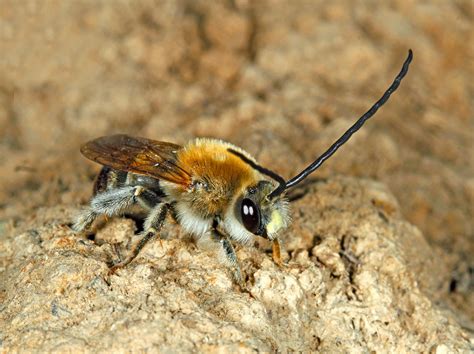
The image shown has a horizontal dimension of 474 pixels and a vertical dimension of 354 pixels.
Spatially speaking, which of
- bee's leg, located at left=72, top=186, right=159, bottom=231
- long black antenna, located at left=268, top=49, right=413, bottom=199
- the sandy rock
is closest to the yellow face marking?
long black antenna, located at left=268, top=49, right=413, bottom=199

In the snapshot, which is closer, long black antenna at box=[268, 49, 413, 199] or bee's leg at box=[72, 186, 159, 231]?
long black antenna at box=[268, 49, 413, 199]

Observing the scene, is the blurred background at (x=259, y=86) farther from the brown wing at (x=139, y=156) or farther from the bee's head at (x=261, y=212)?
the bee's head at (x=261, y=212)

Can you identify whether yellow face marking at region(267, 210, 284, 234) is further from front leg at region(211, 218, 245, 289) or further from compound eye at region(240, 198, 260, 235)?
front leg at region(211, 218, 245, 289)

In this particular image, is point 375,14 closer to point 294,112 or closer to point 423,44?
point 423,44

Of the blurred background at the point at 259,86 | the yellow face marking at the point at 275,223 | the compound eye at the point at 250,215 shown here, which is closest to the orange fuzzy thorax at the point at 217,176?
the compound eye at the point at 250,215

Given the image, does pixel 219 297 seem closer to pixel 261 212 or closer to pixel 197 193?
pixel 261 212

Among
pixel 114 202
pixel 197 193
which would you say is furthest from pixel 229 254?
pixel 114 202
